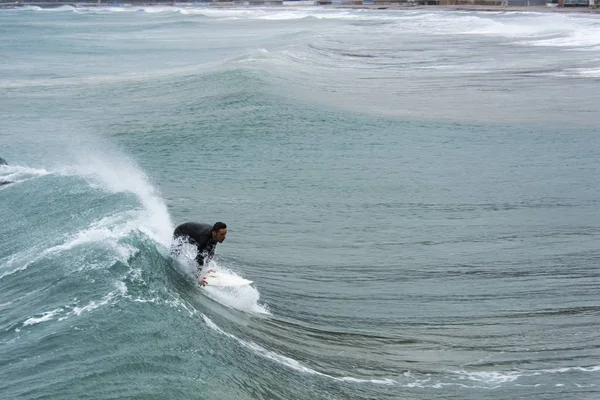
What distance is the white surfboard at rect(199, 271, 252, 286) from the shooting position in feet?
33.3

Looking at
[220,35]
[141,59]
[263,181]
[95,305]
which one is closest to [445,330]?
[95,305]

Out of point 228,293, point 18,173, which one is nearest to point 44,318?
point 228,293

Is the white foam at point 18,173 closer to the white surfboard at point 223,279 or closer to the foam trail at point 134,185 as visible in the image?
the foam trail at point 134,185

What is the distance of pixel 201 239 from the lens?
964 centimetres

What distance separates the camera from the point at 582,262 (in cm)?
1185

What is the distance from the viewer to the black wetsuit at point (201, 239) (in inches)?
378

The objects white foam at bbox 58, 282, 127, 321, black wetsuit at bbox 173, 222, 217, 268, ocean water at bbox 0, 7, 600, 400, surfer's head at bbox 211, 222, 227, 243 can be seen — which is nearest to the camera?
ocean water at bbox 0, 7, 600, 400

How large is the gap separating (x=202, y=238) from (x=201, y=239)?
0.03 meters

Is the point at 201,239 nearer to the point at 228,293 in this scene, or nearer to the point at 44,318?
the point at 228,293

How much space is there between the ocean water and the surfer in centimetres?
32

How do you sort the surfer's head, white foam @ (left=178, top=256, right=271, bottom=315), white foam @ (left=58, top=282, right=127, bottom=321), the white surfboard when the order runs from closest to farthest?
white foam @ (left=58, top=282, right=127, bottom=321) < the surfer's head < white foam @ (left=178, top=256, right=271, bottom=315) < the white surfboard

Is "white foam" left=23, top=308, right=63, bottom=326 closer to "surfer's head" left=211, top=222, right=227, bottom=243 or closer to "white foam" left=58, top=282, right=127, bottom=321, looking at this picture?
"white foam" left=58, top=282, right=127, bottom=321

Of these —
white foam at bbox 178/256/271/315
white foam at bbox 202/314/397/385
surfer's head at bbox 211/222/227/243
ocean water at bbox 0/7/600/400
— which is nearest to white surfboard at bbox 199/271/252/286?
white foam at bbox 178/256/271/315

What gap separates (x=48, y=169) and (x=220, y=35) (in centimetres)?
5190
